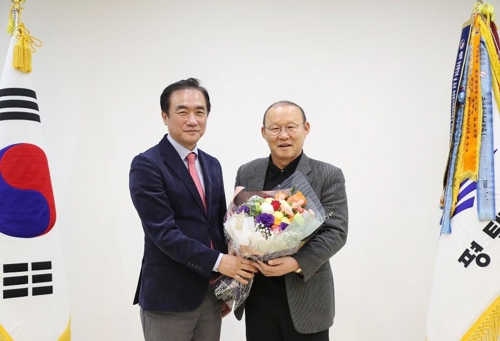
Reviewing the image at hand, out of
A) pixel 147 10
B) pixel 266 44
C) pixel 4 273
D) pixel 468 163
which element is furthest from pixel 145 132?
pixel 468 163

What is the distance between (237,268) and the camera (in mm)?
1786

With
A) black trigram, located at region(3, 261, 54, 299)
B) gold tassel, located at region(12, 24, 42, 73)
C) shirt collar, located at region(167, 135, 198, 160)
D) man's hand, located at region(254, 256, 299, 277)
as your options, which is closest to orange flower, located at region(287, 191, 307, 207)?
man's hand, located at region(254, 256, 299, 277)

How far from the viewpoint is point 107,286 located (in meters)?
2.90

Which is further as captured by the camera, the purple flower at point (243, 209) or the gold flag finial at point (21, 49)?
the gold flag finial at point (21, 49)

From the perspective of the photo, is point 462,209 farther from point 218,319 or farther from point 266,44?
point 266,44

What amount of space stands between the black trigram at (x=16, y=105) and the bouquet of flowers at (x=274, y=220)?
3.77 ft

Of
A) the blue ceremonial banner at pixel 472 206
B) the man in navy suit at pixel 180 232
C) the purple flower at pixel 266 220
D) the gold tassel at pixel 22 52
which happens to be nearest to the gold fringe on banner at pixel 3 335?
the man in navy suit at pixel 180 232

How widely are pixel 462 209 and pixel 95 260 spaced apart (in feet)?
7.09

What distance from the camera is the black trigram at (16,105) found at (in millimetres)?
2152

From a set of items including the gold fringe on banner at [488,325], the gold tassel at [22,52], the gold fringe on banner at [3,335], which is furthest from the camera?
the gold tassel at [22,52]

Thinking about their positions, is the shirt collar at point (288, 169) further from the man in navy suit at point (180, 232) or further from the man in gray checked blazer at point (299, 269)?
the man in navy suit at point (180, 232)

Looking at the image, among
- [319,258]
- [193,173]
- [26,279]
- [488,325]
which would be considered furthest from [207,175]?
[488,325]

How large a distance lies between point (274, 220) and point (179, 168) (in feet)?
1.65

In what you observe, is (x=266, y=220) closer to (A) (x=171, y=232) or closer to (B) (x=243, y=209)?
(B) (x=243, y=209)
